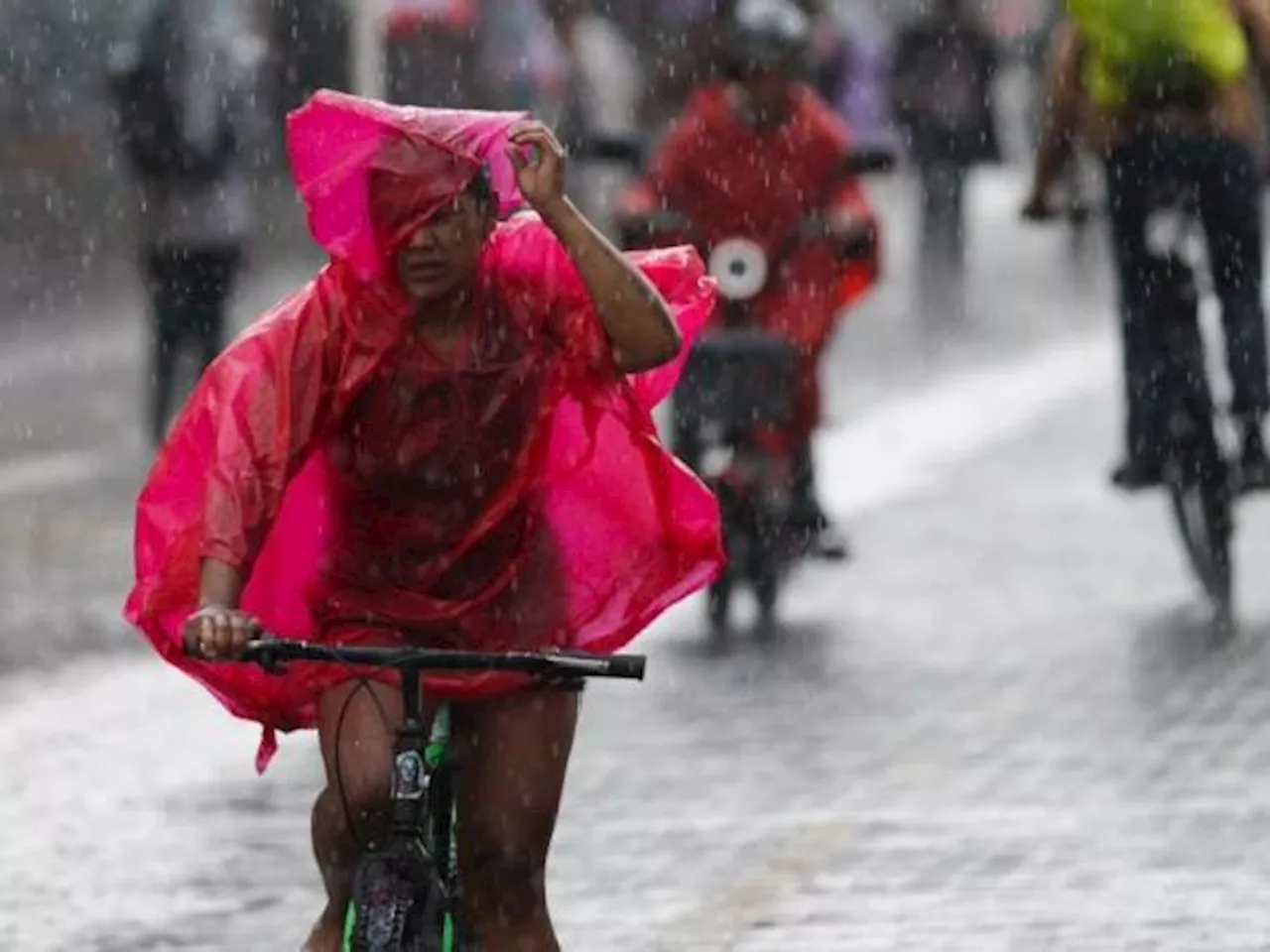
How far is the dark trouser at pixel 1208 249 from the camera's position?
13.4 meters

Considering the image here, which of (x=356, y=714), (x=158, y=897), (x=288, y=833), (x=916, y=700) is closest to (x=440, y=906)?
(x=356, y=714)

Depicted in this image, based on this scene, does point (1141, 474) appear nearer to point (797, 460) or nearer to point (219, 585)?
point (797, 460)

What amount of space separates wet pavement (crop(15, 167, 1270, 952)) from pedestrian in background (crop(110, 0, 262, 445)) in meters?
2.23

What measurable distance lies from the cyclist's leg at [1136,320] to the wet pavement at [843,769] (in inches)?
18.6

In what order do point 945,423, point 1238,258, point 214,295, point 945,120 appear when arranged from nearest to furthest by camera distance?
1. point 1238,258
2. point 214,295
3. point 945,423
4. point 945,120

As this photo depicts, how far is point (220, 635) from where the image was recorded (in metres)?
6.35

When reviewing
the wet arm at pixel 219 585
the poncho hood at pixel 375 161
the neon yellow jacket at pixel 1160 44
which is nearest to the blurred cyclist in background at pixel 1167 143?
the neon yellow jacket at pixel 1160 44

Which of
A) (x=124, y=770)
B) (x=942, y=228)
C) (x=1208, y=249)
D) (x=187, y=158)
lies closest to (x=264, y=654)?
(x=124, y=770)

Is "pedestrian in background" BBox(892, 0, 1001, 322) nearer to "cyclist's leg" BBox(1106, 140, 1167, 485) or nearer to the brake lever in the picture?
"cyclist's leg" BBox(1106, 140, 1167, 485)

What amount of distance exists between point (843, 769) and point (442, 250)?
4270mm

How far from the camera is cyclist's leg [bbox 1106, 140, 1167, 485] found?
13484 millimetres

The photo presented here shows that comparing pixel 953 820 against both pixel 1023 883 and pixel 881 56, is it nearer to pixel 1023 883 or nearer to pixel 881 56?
pixel 1023 883

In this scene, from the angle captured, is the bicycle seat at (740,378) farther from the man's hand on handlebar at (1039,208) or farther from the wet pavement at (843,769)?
the man's hand on handlebar at (1039,208)

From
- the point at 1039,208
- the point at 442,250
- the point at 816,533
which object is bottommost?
the point at 816,533
